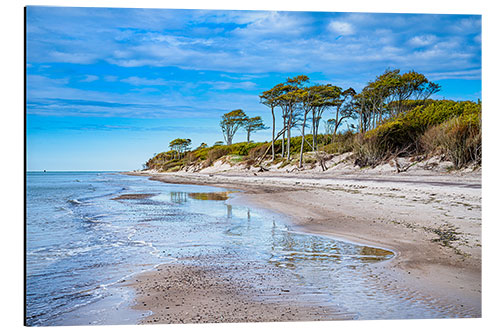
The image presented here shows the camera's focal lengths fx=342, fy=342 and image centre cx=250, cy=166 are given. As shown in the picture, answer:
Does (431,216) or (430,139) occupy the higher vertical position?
(430,139)

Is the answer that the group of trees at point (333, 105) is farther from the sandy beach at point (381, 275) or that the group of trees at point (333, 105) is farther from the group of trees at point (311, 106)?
the sandy beach at point (381, 275)

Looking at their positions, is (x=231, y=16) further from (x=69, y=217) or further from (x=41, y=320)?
(x=69, y=217)

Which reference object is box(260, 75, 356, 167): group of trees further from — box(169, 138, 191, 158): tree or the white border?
the white border

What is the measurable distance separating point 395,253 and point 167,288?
295 centimetres

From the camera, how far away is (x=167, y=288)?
10.9ft

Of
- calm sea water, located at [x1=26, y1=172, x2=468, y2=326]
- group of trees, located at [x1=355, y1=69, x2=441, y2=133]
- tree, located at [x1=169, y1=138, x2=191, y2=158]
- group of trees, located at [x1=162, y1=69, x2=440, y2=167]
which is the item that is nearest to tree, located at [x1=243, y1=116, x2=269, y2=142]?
group of trees, located at [x1=162, y1=69, x2=440, y2=167]

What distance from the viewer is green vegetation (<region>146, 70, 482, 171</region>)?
11.6 meters

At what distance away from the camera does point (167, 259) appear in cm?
441

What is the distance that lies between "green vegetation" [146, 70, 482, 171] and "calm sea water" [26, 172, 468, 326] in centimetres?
380

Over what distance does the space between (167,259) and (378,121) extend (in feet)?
60.8

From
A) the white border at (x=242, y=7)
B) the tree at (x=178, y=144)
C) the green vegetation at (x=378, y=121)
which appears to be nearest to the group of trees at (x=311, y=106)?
the green vegetation at (x=378, y=121)
